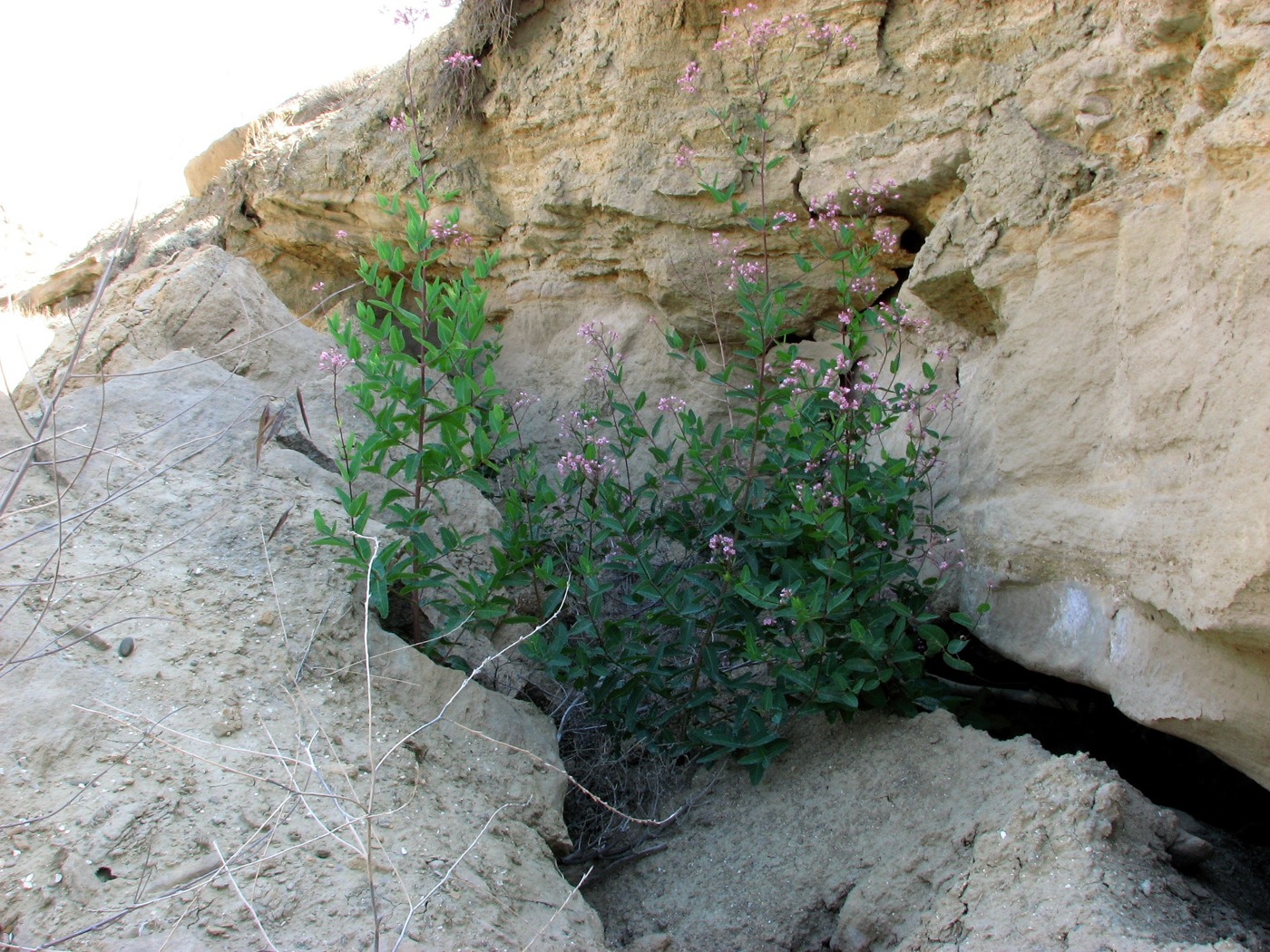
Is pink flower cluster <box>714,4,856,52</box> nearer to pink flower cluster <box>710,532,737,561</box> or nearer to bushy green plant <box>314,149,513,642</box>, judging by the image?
bushy green plant <box>314,149,513,642</box>

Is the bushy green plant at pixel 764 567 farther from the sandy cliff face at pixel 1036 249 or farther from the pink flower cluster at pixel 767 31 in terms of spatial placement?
the sandy cliff face at pixel 1036 249

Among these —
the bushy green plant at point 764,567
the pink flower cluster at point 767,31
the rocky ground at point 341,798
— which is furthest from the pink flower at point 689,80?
the rocky ground at point 341,798

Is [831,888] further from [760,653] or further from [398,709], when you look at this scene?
[398,709]

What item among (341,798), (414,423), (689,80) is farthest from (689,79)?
(341,798)

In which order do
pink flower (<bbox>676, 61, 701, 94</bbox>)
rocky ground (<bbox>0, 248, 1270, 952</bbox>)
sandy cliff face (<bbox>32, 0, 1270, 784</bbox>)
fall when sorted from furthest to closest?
pink flower (<bbox>676, 61, 701, 94</bbox>), sandy cliff face (<bbox>32, 0, 1270, 784</bbox>), rocky ground (<bbox>0, 248, 1270, 952</bbox>)

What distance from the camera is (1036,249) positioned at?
3.03 m

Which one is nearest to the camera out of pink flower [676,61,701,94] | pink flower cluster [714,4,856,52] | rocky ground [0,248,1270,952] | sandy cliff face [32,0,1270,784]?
rocky ground [0,248,1270,952]

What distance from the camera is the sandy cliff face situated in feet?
7.61

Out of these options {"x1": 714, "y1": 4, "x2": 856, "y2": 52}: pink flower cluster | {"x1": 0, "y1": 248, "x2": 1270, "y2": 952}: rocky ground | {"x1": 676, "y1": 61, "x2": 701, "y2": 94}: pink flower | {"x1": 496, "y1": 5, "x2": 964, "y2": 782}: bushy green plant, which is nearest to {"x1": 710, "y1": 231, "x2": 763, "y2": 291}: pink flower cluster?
{"x1": 496, "y1": 5, "x2": 964, "y2": 782}: bushy green plant

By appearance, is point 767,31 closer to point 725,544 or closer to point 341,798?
point 725,544

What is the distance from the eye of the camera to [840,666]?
292 centimetres

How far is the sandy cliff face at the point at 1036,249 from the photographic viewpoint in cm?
232

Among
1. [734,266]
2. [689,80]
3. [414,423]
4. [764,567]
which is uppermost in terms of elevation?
[689,80]

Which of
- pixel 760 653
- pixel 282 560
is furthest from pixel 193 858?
pixel 760 653
